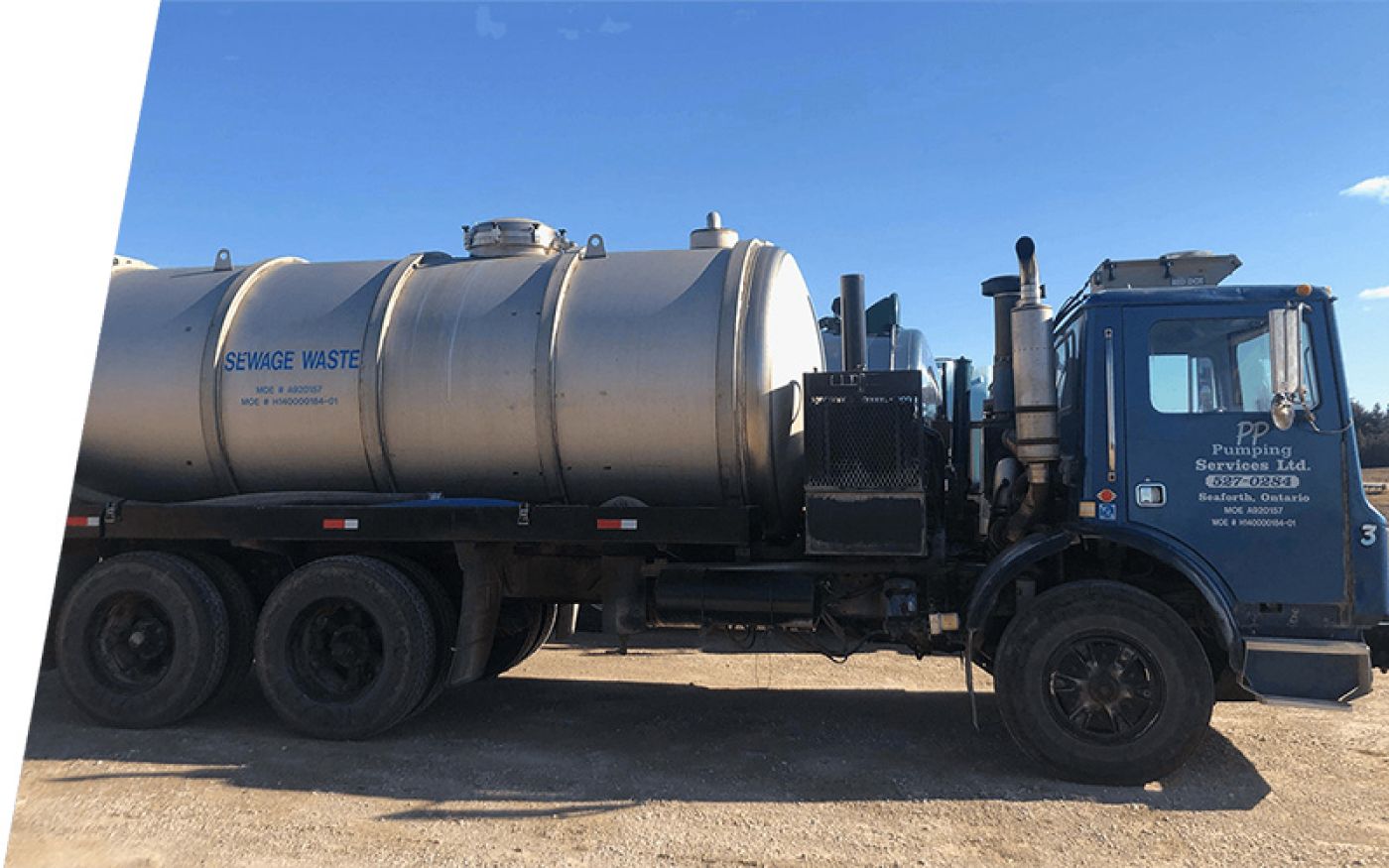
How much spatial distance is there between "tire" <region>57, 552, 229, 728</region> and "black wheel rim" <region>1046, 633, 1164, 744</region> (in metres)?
5.79

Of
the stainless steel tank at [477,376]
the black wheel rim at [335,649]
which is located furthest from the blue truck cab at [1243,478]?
the black wheel rim at [335,649]

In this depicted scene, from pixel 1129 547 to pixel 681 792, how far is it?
309 centimetres

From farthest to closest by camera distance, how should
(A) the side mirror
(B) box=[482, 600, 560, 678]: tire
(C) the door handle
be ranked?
(B) box=[482, 600, 560, 678]: tire, (C) the door handle, (A) the side mirror

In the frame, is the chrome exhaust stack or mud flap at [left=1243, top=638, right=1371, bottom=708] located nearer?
mud flap at [left=1243, top=638, right=1371, bottom=708]

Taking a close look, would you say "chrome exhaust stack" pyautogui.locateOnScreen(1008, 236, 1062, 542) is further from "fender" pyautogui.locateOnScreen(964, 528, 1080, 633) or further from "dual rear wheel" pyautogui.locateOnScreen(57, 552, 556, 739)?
"dual rear wheel" pyautogui.locateOnScreen(57, 552, 556, 739)

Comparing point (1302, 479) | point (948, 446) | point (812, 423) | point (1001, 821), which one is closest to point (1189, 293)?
point (1302, 479)

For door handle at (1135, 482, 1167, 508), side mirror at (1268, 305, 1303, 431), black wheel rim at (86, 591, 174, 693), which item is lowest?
black wheel rim at (86, 591, 174, 693)

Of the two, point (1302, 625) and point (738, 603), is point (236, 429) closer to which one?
point (738, 603)

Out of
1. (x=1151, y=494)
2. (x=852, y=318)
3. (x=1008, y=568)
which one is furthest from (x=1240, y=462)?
(x=852, y=318)

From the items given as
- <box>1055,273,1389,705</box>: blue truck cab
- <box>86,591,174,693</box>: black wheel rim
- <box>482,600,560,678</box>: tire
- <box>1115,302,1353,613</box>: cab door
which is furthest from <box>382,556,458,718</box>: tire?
<box>1115,302,1353,613</box>: cab door

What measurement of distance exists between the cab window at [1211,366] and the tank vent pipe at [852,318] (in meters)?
1.85

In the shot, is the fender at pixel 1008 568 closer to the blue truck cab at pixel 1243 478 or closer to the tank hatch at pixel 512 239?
the blue truck cab at pixel 1243 478

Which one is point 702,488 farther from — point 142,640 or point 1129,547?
point 142,640

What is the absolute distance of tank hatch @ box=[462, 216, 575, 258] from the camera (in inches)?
287
